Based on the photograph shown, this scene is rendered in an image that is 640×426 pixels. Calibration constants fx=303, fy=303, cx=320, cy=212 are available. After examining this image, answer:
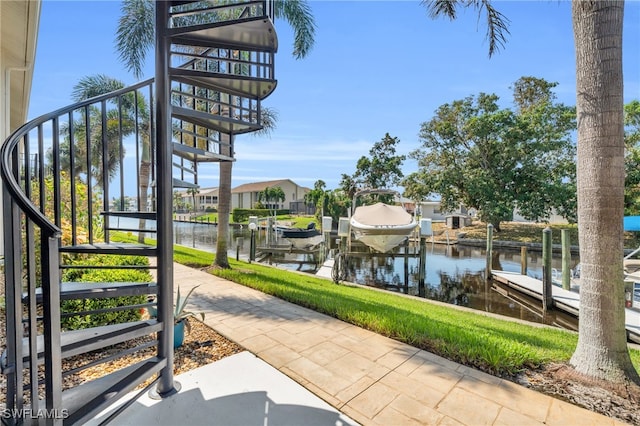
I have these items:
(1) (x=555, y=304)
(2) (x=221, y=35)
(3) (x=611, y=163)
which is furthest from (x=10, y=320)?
(1) (x=555, y=304)

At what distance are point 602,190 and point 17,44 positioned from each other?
307 inches

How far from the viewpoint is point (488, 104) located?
18.4 meters

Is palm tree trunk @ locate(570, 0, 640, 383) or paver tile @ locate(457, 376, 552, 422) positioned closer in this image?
paver tile @ locate(457, 376, 552, 422)

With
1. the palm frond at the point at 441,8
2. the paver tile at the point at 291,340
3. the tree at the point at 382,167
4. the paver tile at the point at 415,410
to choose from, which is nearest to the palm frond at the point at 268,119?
the palm frond at the point at 441,8

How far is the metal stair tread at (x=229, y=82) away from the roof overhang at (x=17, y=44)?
317cm

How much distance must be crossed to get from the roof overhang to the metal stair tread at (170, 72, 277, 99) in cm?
317

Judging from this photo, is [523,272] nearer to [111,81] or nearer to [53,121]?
[53,121]

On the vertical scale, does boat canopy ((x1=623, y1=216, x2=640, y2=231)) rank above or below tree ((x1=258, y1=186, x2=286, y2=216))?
below

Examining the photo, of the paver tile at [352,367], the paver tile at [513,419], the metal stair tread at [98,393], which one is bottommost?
the paver tile at [352,367]

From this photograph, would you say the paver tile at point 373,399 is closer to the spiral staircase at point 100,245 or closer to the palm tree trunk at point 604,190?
the spiral staircase at point 100,245

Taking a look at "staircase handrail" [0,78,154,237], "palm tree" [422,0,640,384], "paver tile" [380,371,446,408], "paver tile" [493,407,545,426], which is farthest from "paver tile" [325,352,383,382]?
"staircase handrail" [0,78,154,237]

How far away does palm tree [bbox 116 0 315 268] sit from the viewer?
7.45m

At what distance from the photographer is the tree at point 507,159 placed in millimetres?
17078

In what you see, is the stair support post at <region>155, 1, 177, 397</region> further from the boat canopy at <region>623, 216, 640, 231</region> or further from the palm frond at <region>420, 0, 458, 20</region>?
the boat canopy at <region>623, 216, 640, 231</region>
